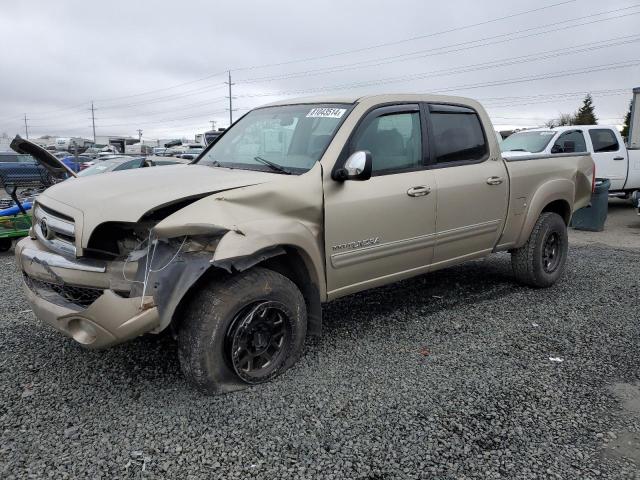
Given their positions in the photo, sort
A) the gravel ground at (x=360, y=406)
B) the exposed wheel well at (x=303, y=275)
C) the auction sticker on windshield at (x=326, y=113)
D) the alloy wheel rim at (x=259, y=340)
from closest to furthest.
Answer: the gravel ground at (x=360, y=406), the alloy wheel rim at (x=259, y=340), the exposed wheel well at (x=303, y=275), the auction sticker on windshield at (x=326, y=113)

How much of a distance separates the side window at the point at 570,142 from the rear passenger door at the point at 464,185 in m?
6.69

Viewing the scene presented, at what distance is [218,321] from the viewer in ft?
10.00

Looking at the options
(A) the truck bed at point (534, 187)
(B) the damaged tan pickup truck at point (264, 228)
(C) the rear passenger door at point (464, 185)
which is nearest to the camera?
(B) the damaged tan pickup truck at point (264, 228)

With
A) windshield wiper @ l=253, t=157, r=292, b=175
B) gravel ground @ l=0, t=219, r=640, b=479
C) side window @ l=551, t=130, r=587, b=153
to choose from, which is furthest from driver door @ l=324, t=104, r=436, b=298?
side window @ l=551, t=130, r=587, b=153

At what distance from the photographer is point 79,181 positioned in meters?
3.60

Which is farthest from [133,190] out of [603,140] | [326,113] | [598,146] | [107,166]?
[603,140]

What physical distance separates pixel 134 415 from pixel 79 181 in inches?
64.9

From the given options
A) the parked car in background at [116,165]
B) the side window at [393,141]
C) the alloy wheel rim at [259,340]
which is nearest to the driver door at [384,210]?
the side window at [393,141]

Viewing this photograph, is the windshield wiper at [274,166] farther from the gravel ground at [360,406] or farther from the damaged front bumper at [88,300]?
the gravel ground at [360,406]

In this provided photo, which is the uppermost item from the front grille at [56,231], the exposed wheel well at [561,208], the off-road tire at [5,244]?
the front grille at [56,231]

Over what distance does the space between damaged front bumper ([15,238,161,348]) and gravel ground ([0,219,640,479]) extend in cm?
50

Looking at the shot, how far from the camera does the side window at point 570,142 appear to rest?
10855mm

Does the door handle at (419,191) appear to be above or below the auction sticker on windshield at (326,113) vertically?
below

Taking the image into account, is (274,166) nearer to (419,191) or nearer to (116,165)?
(419,191)
